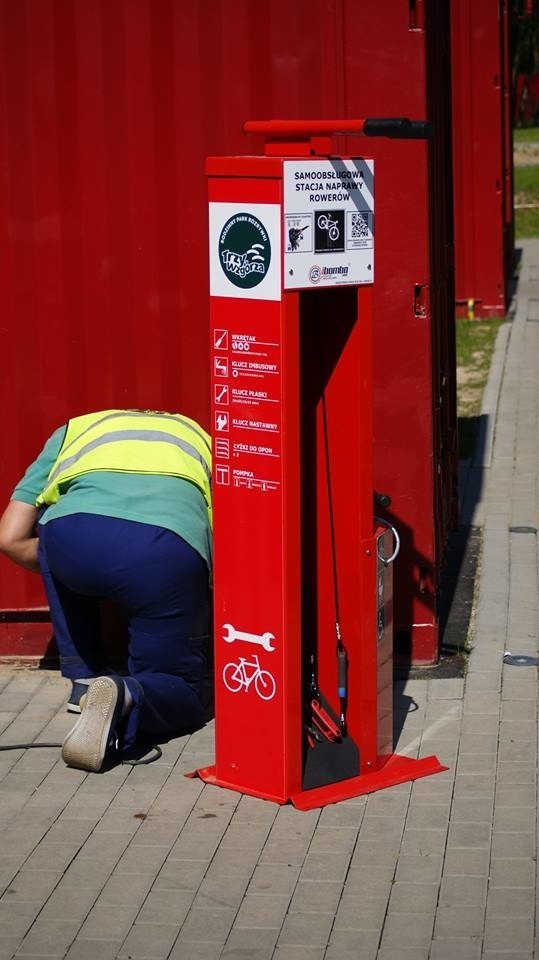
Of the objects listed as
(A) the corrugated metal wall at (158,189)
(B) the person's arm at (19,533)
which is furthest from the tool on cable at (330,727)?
(B) the person's arm at (19,533)

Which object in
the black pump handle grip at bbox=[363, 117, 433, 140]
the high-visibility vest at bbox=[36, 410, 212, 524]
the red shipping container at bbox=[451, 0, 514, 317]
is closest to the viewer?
the black pump handle grip at bbox=[363, 117, 433, 140]

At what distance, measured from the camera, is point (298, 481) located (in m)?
5.15

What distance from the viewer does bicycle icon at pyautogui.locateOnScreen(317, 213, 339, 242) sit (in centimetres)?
498

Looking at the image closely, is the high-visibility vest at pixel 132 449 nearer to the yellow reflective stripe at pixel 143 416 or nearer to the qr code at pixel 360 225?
the yellow reflective stripe at pixel 143 416

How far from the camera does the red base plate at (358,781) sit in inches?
210

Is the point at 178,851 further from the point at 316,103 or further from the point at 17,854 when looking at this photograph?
the point at 316,103

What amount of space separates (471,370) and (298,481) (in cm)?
888

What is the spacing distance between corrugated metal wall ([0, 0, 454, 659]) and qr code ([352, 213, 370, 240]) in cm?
118

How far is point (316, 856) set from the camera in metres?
4.93

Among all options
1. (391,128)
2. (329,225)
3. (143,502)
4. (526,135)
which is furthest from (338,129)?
(526,135)

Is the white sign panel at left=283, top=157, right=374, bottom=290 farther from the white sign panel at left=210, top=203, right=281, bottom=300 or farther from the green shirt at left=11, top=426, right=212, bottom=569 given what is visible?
the green shirt at left=11, top=426, right=212, bottom=569

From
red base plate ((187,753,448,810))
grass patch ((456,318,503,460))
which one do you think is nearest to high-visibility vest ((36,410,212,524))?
red base plate ((187,753,448,810))

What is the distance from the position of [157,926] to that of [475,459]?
643 cm

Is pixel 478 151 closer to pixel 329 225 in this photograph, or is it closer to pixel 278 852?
pixel 329 225
